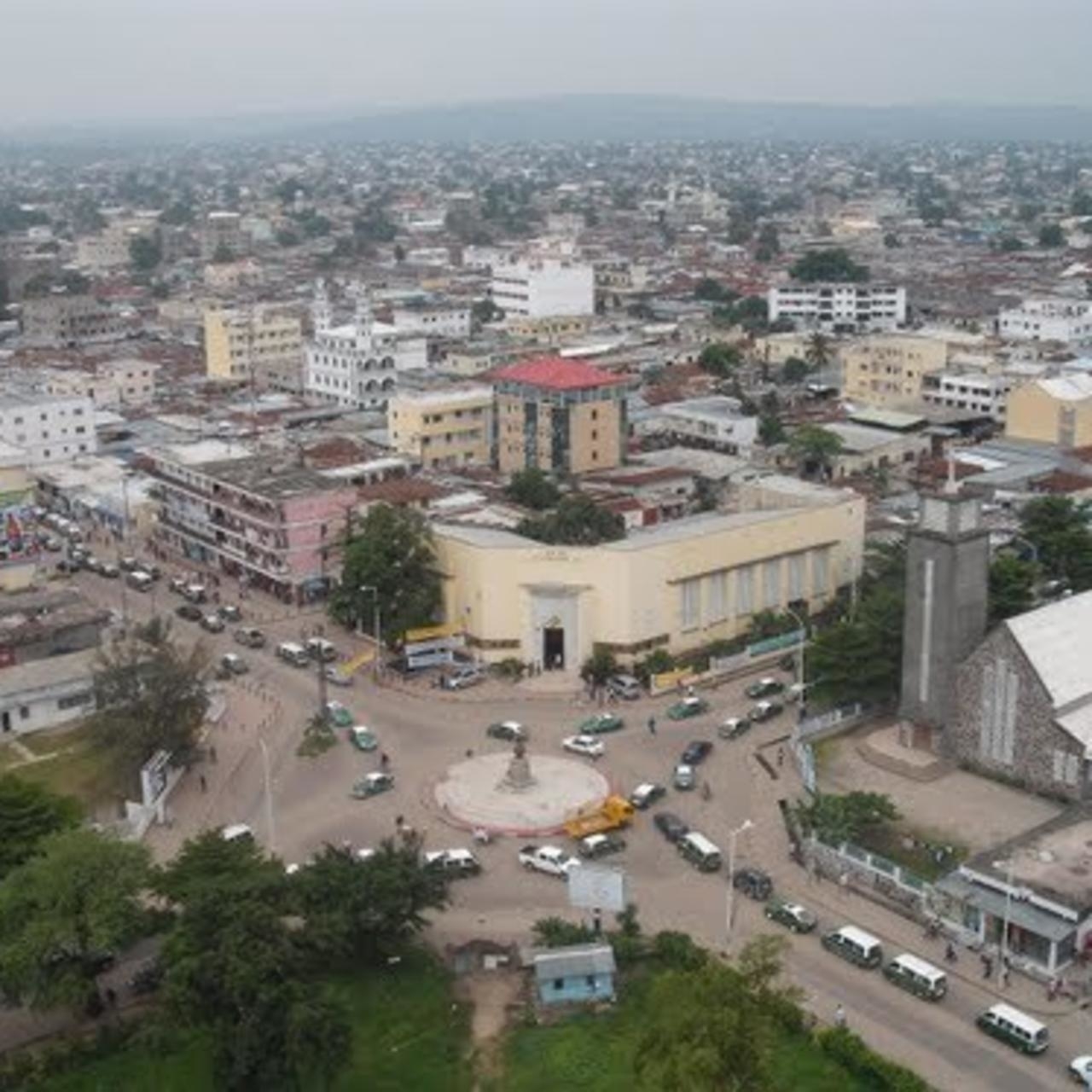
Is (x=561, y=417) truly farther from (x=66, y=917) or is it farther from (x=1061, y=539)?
(x=66, y=917)

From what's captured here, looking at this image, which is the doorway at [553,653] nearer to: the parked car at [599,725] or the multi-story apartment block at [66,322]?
the parked car at [599,725]

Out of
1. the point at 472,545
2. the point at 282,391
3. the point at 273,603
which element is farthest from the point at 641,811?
the point at 282,391

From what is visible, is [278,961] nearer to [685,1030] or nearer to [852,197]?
[685,1030]

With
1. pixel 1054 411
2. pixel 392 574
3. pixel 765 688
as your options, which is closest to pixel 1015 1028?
pixel 765 688

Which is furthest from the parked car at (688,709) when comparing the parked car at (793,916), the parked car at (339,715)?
the parked car at (793,916)

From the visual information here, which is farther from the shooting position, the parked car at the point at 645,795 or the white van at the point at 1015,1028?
the parked car at the point at 645,795
